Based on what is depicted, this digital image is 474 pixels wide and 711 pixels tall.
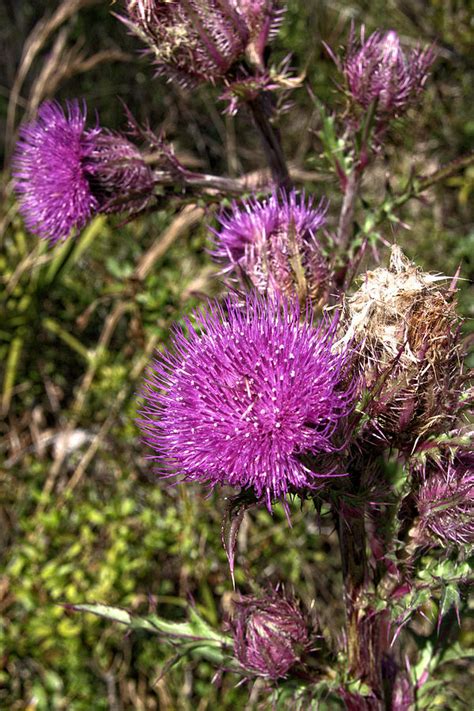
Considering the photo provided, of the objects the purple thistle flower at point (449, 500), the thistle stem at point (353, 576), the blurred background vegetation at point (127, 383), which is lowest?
the blurred background vegetation at point (127, 383)

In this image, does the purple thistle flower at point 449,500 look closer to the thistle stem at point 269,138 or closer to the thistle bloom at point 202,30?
the thistle stem at point 269,138

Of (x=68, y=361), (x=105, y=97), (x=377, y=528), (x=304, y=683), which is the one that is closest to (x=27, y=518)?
(x=68, y=361)

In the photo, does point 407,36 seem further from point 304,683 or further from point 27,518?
point 304,683

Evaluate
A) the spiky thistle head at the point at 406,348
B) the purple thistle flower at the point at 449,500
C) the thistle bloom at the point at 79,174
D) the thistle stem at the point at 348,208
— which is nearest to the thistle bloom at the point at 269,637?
the purple thistle flower at the point at 449,500

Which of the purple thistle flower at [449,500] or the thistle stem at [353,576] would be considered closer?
the purple thistle flower at [449,500]

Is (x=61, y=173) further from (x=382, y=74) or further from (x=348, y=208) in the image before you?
(x=382, y=74)

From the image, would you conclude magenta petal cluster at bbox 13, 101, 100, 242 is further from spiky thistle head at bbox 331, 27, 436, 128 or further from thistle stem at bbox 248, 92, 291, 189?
spiky thistle head at bbox 331, 27, 436, 128
